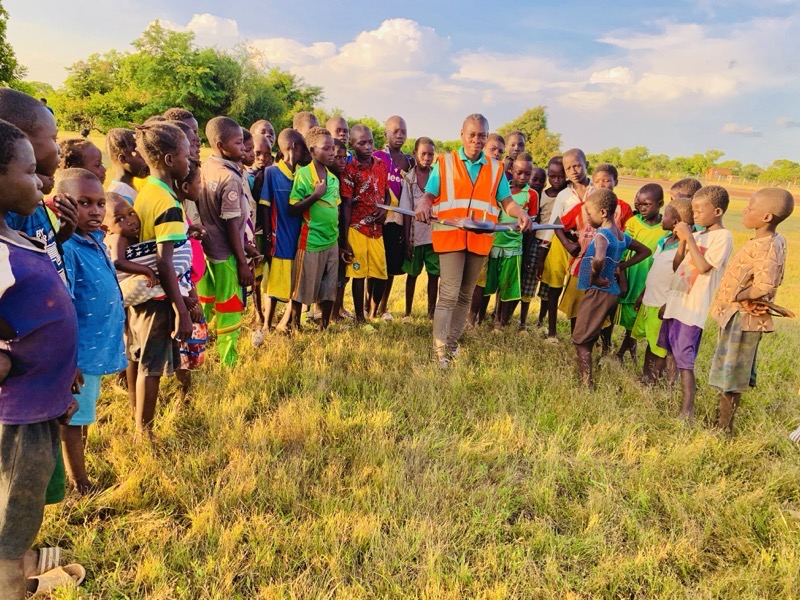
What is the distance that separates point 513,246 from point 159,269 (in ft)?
12.7

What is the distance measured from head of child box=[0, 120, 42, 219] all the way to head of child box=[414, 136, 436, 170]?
4260 mm

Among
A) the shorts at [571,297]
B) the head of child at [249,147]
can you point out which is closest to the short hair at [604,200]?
the shorts at [571,297]

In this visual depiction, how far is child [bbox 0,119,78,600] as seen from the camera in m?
1.53

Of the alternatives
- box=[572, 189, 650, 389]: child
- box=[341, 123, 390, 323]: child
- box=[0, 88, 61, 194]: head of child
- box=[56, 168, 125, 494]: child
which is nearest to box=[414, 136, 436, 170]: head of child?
box=[341, 123, 390, 323]: child

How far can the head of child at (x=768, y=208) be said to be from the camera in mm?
3025

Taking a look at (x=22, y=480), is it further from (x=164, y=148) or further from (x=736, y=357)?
(x=736, y=357)

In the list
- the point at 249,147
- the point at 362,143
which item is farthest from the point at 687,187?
the point at 249,147

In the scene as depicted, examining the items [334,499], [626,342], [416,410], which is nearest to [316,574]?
[334,499]

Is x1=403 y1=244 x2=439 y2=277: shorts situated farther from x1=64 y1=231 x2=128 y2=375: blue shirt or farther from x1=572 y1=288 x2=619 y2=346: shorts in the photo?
x1=64 y1=231 x2=128 y2=375: blue shirt

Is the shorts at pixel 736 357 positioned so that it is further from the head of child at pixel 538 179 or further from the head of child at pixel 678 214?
the head of child at pixel 538 179

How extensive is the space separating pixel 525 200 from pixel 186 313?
3.98 metres

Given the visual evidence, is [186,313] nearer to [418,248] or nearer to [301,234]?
[301,234]

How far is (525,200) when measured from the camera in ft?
17.7

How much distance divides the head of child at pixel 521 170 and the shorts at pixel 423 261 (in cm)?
124
